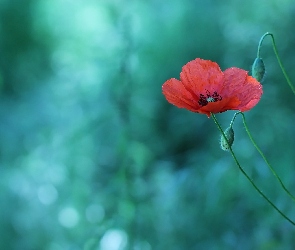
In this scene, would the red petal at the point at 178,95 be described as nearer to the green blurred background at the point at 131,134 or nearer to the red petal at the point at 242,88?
the red petal at the point at 242,88

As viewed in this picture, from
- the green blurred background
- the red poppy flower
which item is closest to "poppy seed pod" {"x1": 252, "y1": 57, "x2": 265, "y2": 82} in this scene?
the red poppy flower

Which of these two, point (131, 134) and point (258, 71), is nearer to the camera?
point (258, 71)

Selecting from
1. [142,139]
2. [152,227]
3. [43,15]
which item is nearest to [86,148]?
[142,139]

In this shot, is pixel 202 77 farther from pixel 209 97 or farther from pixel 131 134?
pixel 131 134

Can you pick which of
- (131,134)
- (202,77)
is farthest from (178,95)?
(131,134)

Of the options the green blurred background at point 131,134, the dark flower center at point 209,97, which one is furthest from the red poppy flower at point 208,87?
the green blurred background at point 131,134

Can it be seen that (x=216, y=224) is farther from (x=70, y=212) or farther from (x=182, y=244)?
(x=70, y=212)
